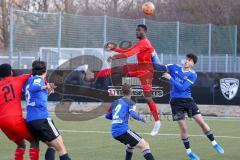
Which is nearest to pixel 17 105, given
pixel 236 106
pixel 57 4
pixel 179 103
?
pixel 179 103

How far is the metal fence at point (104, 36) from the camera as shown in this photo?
104 ft

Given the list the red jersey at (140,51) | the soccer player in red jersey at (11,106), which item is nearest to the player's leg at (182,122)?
the red jersey at (140,51)

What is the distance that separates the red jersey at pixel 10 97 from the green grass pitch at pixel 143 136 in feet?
9.35

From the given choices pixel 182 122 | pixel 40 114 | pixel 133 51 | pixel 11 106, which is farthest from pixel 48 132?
pixel 133 51

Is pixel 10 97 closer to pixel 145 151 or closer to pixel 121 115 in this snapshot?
pixel 121 115

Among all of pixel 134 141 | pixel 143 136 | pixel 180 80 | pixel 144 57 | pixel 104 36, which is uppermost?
pixel 104 36

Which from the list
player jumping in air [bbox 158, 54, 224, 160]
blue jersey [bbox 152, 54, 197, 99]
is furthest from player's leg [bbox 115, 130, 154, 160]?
blue jersey [bbox 152, 54, 197, 99]

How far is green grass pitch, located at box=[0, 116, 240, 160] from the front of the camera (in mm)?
16656

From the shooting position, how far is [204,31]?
117ft

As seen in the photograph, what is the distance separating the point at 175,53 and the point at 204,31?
7.57 feet

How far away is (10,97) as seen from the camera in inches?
520

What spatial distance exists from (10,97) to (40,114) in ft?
2.00

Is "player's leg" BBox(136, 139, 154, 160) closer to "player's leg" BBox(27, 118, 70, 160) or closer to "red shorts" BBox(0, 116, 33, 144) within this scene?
"player's leg" BBox(27, 118, 70, 160)

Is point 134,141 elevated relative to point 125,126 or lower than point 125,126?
lower
